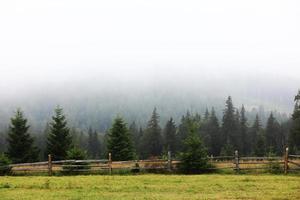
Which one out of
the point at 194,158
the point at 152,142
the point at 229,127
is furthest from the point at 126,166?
the point at 229,127

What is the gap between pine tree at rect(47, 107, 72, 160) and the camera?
159 feet

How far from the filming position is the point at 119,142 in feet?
153

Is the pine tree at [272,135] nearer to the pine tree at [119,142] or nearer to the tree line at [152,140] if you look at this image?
the tree line at [152,140]

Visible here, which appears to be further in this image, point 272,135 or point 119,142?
point 272,135

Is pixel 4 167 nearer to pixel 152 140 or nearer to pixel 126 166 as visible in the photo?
pixel 126 166

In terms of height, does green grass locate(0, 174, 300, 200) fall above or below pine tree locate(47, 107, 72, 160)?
below

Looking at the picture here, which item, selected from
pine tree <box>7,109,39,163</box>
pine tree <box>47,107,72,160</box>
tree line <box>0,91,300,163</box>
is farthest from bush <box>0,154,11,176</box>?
pine tree <box>7,109,39,163</box>

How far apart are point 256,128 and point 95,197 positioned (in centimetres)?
12008

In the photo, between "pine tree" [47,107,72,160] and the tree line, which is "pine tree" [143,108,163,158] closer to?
the tree line

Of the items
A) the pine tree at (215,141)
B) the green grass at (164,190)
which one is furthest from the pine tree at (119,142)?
the pine tree at (215,141)

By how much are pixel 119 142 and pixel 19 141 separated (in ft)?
38.3

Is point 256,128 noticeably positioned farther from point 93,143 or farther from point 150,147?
point 93,143

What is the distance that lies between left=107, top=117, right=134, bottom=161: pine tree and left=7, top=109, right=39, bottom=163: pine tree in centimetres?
950

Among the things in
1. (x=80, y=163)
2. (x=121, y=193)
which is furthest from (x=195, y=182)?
(x=80, y=163)
